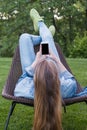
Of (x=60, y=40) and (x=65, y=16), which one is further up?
(x=65, y=16)

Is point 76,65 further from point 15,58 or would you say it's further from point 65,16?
point 65,16

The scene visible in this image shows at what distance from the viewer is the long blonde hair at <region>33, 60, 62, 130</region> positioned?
2211 mm

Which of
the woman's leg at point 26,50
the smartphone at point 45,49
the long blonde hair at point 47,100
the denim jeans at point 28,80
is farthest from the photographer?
the woman's leg at point 26,50

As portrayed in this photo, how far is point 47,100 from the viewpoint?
7.36 ft

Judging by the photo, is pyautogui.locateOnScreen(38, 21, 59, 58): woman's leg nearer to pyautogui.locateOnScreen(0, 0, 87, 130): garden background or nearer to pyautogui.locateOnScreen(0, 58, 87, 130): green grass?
pyautogui.locateOnScreen(0, 58, 87, 130): green grass

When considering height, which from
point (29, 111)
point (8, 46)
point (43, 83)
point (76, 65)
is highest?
point (43, 83)

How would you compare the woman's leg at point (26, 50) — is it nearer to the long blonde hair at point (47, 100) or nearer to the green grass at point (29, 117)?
the green grass at point (29, 117)

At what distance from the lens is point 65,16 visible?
754 inches

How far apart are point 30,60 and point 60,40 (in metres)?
16.4

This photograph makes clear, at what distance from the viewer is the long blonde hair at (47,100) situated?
2211mm

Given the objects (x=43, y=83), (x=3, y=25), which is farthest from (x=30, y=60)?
(x=3, y=25)

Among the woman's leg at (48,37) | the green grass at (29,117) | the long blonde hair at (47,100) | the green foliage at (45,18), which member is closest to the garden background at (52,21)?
the green foliage at (45,18)

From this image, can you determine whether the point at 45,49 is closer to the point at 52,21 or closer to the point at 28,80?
the point at 28,80

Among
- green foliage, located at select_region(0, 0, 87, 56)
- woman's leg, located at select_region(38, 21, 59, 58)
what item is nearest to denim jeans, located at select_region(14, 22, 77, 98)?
woman's leg, located at select_region(38, 21, 59, 58)
